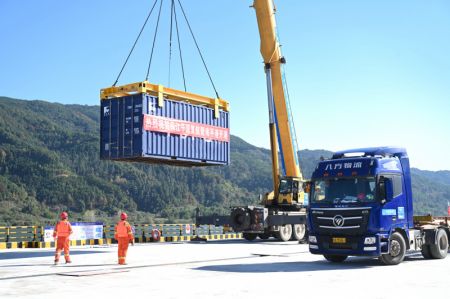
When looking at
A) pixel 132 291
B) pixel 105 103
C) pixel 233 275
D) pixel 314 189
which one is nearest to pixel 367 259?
pixel 314 189

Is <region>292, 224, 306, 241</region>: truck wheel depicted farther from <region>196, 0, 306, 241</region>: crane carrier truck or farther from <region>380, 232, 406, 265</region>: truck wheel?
<region>380, 232, 406, 265</region>: truck wheel

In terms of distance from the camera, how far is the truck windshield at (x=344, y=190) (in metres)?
13.9

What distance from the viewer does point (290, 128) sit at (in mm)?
26328

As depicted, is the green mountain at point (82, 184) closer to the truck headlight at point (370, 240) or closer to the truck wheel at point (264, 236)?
the truck wheel at point (264, 236)

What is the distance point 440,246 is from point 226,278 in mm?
7602

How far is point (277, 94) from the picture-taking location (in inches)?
1035

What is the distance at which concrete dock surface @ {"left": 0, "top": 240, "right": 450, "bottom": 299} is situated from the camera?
938cm

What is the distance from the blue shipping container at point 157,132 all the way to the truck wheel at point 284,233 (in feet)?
15.1

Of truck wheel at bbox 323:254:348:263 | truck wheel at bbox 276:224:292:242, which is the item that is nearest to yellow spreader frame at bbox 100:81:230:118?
truck wheel at bbox 276:224:292:242

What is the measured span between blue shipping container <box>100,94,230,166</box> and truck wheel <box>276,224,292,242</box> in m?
4.59

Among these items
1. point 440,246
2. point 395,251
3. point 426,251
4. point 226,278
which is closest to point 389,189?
point 395,251

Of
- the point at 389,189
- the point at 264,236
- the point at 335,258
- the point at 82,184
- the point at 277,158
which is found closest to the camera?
the point at 389,189

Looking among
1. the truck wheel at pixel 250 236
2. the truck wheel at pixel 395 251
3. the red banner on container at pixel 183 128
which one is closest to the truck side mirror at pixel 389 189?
the truck wheel at pixel 395 251

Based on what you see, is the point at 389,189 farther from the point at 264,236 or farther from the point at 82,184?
the point at 82,184
